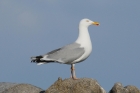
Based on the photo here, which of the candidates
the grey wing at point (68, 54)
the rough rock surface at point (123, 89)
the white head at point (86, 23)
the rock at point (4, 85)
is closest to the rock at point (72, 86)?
the grey wing at point (68, 54)

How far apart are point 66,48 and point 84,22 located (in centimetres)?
149

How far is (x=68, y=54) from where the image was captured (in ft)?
67.9

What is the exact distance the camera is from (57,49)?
21.2 meters

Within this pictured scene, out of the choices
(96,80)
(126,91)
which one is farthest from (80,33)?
(126,91)

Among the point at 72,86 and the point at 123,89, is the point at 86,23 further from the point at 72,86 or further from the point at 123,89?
the point at 123,89

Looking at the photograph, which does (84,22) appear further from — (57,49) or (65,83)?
(65,83)

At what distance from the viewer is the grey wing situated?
811 inches

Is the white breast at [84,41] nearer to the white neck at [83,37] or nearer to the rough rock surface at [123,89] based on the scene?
the white neck at [83,37]

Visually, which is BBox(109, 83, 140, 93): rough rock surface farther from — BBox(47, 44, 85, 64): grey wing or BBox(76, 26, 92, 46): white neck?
BBox(47, 44, 85, 64): grey wing

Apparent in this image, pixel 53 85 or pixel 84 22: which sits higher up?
pixel 84 22

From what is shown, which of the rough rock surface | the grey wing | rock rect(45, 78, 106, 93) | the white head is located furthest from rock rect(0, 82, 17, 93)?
the white head

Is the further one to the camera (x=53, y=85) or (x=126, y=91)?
(x=126, y=91)

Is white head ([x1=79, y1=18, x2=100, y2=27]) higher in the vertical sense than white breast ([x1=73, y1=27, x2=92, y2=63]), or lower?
higher

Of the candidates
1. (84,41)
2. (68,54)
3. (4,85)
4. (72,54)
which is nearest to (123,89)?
(84,41)
